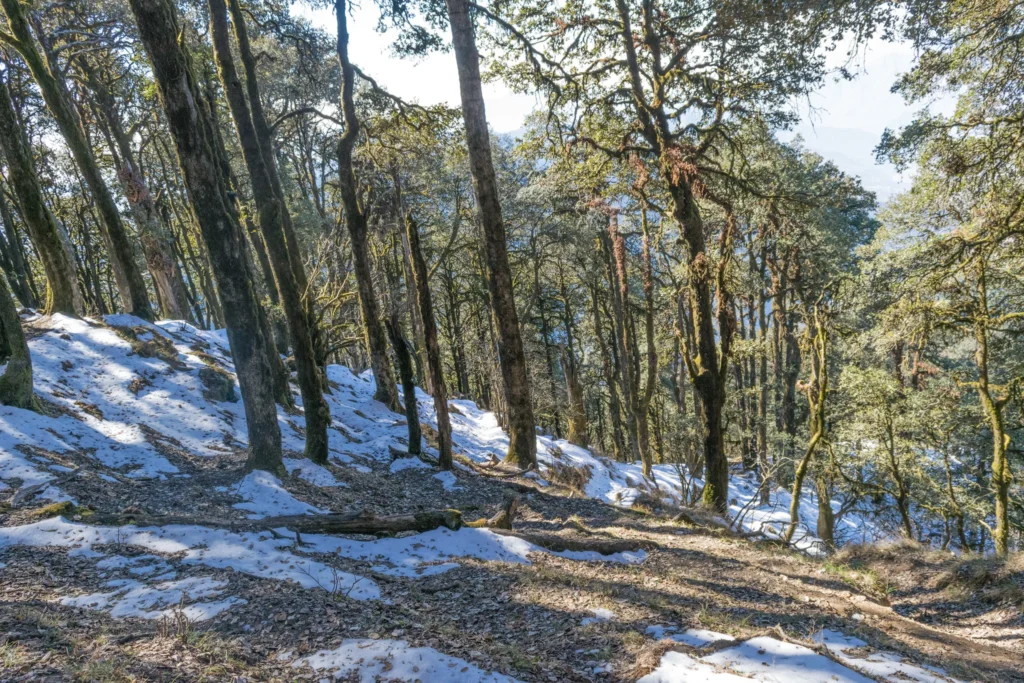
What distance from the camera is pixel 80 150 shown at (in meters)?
10.8

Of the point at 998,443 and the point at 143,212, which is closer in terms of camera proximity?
the point at 998,443

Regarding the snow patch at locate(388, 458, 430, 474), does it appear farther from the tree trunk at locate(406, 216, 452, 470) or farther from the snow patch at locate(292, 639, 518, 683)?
the snow patch at locate(292, 639, 518, 683)

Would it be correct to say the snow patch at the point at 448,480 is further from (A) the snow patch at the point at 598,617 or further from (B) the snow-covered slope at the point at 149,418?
(A) the snow patch at the point at 598,617

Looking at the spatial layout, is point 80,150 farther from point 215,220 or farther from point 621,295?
point 621,295

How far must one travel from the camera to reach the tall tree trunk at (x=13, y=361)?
689 centimetres

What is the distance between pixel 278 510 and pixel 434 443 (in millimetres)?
7088

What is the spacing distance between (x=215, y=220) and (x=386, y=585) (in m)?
4.79

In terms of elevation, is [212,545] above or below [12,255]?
below

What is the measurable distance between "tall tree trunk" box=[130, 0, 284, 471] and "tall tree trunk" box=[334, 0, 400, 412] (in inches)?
176

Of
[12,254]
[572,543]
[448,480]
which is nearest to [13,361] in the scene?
[448,480]

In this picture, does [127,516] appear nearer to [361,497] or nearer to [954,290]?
[361,497]

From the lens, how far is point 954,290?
9.45 m

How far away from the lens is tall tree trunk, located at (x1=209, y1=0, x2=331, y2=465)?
8.22m

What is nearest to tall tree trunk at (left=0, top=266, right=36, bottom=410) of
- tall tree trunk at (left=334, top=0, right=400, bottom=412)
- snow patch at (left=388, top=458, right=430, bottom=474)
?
snow patch at (left=388, top=458, right=430, bottom=474)
